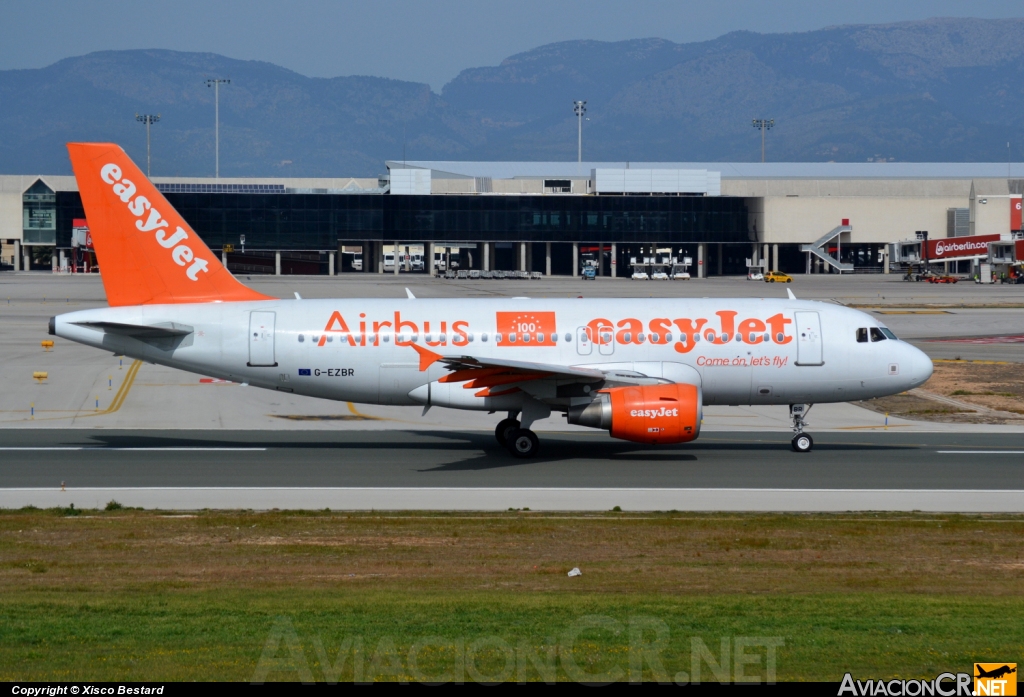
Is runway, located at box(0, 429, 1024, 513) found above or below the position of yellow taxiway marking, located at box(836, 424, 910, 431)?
below

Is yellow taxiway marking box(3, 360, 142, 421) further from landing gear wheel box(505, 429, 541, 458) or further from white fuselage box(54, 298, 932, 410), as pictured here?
landing gear wheel box(505, 429, 541, 458)

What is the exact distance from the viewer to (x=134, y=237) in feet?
97.1

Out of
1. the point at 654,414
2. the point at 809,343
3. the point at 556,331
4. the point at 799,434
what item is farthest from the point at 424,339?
the point at 799,434

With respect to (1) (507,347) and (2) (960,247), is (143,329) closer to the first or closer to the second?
(1) (507,347)

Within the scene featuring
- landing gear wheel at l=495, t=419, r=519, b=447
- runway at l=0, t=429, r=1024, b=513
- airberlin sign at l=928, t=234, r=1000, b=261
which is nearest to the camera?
runway at l=0, t=429, r=1024, b=513

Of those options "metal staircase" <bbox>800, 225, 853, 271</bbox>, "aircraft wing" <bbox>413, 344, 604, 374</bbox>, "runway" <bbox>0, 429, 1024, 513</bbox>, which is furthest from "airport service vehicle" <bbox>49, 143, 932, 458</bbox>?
"metal staircase" <bbox>800, 225, 853, 271</bbox>

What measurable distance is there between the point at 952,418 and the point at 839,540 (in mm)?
19480

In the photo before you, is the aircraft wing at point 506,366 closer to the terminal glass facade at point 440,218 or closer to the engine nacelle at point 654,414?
the engine nacelle at point 654,414

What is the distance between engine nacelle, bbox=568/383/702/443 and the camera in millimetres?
27328

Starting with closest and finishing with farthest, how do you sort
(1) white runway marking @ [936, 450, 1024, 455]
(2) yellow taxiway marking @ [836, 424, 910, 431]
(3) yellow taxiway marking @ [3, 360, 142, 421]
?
1. (1) white runway marking @ [936, 450, 1024, 455]
2. (2) yellow taxiway marking @ [836, 424, 910, 431]
3. (3) yellow taxiway marking @ [3, 360, 142, 421]

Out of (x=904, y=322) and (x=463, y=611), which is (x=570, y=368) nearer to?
(x=463, y=611)

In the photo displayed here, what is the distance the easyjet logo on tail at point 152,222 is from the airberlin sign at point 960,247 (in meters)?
118

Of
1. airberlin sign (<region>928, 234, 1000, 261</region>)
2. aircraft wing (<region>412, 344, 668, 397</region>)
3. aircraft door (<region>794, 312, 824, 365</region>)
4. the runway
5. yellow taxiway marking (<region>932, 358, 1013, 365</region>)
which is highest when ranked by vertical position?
airberlin sign (<region>928, 234, 1000, 261</region>)

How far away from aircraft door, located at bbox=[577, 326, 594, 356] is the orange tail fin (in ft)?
31.8
